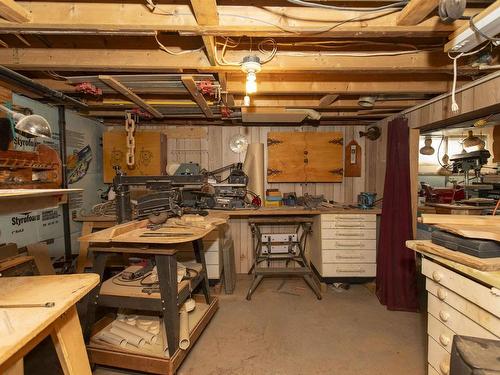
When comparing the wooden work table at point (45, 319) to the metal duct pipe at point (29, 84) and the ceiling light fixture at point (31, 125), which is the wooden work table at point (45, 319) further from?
the metal duct pipe at point (29, 84)

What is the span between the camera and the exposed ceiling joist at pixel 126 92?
206cm

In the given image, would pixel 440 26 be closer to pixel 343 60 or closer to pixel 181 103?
pixel 343 60

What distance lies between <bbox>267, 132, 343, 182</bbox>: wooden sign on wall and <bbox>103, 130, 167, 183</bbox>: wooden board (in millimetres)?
1473

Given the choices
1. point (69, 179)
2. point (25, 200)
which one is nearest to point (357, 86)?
point (25, 200)

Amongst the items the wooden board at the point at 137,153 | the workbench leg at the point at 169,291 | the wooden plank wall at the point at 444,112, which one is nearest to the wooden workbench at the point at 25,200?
the workbench leg at the point at 169,291

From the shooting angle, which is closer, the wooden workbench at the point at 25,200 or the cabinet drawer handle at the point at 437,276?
the wooden workbench at the point at 25,200

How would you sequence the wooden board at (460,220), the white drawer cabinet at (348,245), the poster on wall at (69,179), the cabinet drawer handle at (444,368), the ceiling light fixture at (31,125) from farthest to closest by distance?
the white drawer cabinet at (348,245) → the poster on wall at (69,179) → the ceiling light fixture at (31,125) → the wooden board at (460,220) → the cabinet drawer handle at (444,368)

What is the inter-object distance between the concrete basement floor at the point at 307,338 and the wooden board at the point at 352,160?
1619 mm

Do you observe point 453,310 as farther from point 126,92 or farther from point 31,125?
point 126,92

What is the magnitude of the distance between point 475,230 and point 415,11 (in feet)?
3.32

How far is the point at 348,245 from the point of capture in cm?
316

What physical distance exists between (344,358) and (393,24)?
2208mm

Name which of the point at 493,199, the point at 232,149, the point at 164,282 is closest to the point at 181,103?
the point at 232,149

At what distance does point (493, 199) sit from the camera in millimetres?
3168
